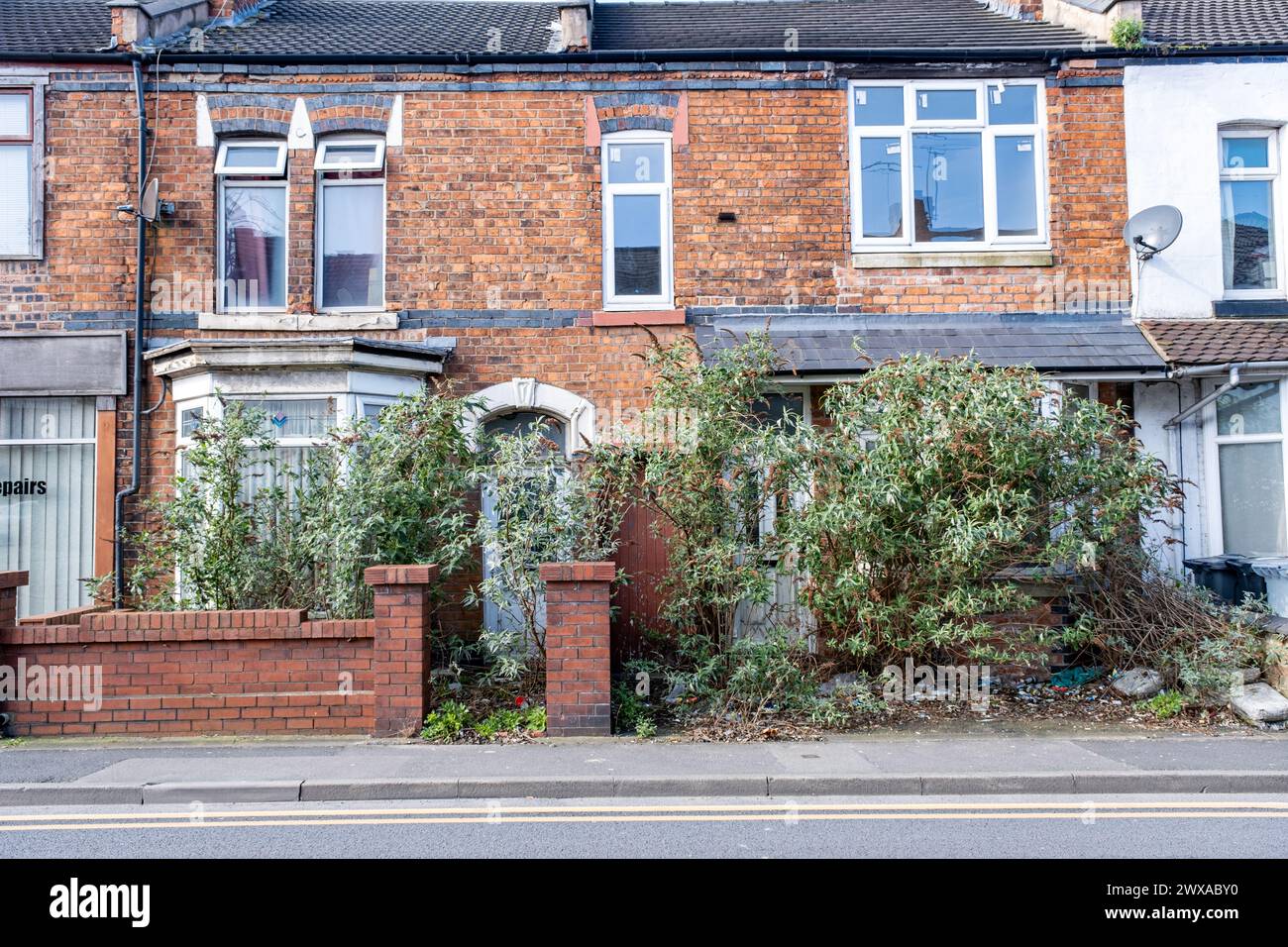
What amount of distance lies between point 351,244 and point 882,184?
20.2 feet

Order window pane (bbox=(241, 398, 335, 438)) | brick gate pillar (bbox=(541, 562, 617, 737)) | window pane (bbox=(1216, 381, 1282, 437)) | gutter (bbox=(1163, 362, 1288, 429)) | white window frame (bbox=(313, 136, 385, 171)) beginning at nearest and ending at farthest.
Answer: brick gate pillar (bbox=(541, 562, 617, 737)) < gutter (bbox=(1163, 362, 1288, 429)) < window pane (bbox=(241, 398, 335, 438)) < window pane (bbox=(1216, 381, 1282, 437)) < white window frame (bbox=(313, 136, 385, 171))

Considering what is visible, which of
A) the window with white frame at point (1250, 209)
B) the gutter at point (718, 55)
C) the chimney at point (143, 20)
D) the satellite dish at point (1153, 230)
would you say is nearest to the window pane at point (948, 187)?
the gutter at point (718, 55)

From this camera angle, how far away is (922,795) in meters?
6.59

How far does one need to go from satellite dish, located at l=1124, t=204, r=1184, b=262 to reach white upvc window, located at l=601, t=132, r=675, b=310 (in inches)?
202

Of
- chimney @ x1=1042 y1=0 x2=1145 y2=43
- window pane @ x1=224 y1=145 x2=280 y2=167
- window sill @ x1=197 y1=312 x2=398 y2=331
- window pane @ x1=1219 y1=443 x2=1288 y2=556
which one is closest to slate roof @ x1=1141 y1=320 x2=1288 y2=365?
window pane @ x1=1219 y1=443 x2=1288 y2=556

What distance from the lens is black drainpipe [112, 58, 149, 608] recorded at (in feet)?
34.6

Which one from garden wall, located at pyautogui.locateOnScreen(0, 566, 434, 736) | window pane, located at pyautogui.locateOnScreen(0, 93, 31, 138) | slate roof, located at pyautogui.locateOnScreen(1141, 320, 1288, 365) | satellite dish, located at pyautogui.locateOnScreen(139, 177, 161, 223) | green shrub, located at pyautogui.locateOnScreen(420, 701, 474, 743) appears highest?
window pane, located at pyautogui.locateOnScreen(0, 93, 31, 138)

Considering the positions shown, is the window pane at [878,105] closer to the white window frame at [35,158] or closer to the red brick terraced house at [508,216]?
the red brick terraced house at [508,216]

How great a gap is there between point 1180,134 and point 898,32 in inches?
143

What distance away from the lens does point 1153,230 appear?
10773 mm

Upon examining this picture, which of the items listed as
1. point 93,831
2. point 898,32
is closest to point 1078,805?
point 93,831

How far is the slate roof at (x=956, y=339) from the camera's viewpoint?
10.1 meters

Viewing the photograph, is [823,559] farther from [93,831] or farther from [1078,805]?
[93,831]

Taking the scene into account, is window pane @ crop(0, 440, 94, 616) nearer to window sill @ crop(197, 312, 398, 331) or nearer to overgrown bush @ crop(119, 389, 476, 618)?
window sill @ crop(197, 312, 398, 331)
